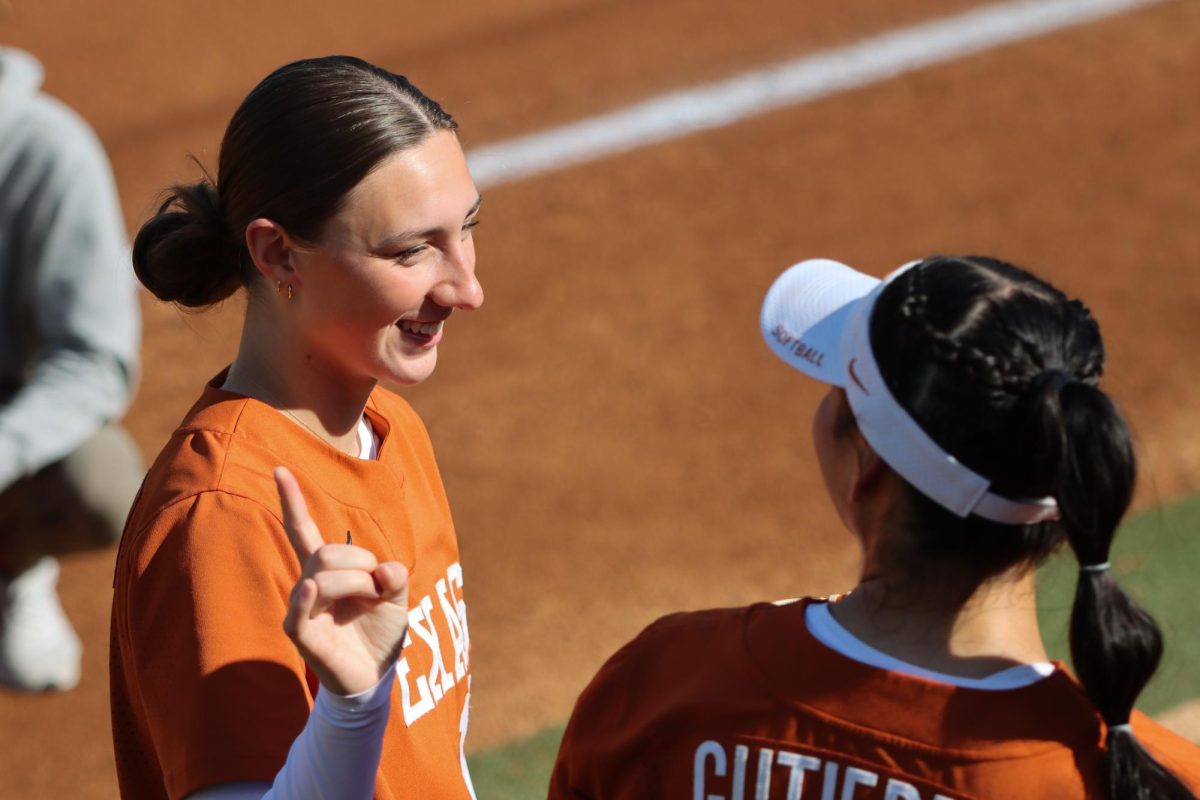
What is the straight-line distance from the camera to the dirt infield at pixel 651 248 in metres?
4.62

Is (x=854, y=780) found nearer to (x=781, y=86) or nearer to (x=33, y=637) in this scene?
(x=33, y=637)

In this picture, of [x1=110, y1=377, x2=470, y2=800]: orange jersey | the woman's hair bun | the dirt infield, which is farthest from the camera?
the dirt infield

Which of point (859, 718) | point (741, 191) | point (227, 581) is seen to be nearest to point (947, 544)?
point (859, 718)

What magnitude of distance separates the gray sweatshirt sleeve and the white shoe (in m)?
0.54

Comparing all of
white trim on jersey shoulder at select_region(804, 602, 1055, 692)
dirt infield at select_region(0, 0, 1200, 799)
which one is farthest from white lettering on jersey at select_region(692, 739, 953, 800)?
dirt infield at select_region(0, 0, 1200, 799)

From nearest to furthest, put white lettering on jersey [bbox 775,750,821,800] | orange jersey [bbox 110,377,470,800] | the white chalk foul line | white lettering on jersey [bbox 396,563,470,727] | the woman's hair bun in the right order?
white lettering on jersey [bbox 775,750,821,800], orange jersey [bbox 110,377,470,800], white lettering on jersey [bbox 396,563,470,727], the woman's hair bun, the white chalk foul line

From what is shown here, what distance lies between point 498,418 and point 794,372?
1.11 m

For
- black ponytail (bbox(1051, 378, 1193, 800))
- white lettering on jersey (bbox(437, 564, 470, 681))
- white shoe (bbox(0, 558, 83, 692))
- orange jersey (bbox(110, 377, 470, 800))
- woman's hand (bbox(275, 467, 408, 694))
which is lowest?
white shoe (bbox(0, 558, 83, 692))

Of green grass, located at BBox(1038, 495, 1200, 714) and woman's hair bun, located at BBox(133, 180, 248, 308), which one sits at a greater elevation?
woman's hair bun, located at BBox(133, 180, 248, 308)

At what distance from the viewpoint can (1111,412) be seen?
1561mm

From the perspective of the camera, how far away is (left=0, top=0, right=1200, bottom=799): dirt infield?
462 centimetres

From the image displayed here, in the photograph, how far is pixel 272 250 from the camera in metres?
2.12

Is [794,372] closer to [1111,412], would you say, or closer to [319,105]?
[319,105]

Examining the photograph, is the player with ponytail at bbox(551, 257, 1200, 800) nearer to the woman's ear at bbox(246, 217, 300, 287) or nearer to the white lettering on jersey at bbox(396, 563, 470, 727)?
the white lettering on jersey at bbox(396, 563, 470, 727)
